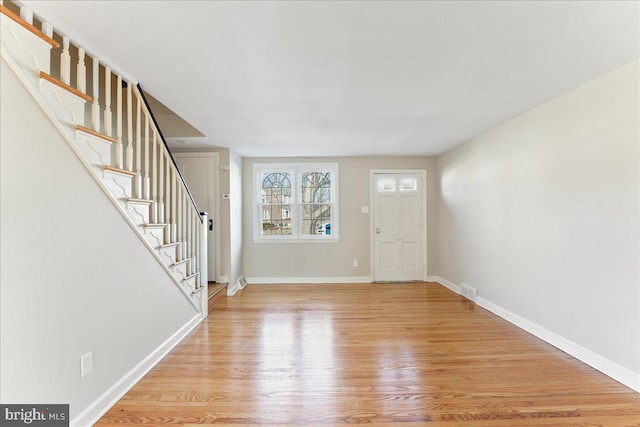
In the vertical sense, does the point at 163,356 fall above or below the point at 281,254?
below

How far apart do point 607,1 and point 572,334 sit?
2.49 metres

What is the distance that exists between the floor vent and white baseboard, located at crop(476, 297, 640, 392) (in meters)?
0.48

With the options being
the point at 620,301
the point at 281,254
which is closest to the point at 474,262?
the point at 620,301

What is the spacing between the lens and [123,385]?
2.08m

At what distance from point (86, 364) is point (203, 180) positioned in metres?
3.19

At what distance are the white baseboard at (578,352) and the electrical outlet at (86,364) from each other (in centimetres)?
359

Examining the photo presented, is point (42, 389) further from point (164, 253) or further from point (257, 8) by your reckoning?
point (257, 8)

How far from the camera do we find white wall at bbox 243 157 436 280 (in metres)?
5.35

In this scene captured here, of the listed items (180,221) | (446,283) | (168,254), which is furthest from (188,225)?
(446,283)

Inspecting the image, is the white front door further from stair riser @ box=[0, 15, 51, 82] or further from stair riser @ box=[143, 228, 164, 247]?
stair riser @ box=[0, 15, 51, 82]

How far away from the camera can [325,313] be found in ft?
12.3

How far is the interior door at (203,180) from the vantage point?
459 centimetres

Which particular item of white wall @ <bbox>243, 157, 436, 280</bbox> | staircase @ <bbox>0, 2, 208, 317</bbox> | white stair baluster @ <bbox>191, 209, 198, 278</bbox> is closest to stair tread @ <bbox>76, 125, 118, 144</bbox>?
staircase @ <bbox>0, 2, 208, 317</bbox>

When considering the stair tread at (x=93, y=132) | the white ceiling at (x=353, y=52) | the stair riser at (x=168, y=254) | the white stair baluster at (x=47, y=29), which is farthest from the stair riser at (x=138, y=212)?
the white stair baluster at (x=47, y=29)
